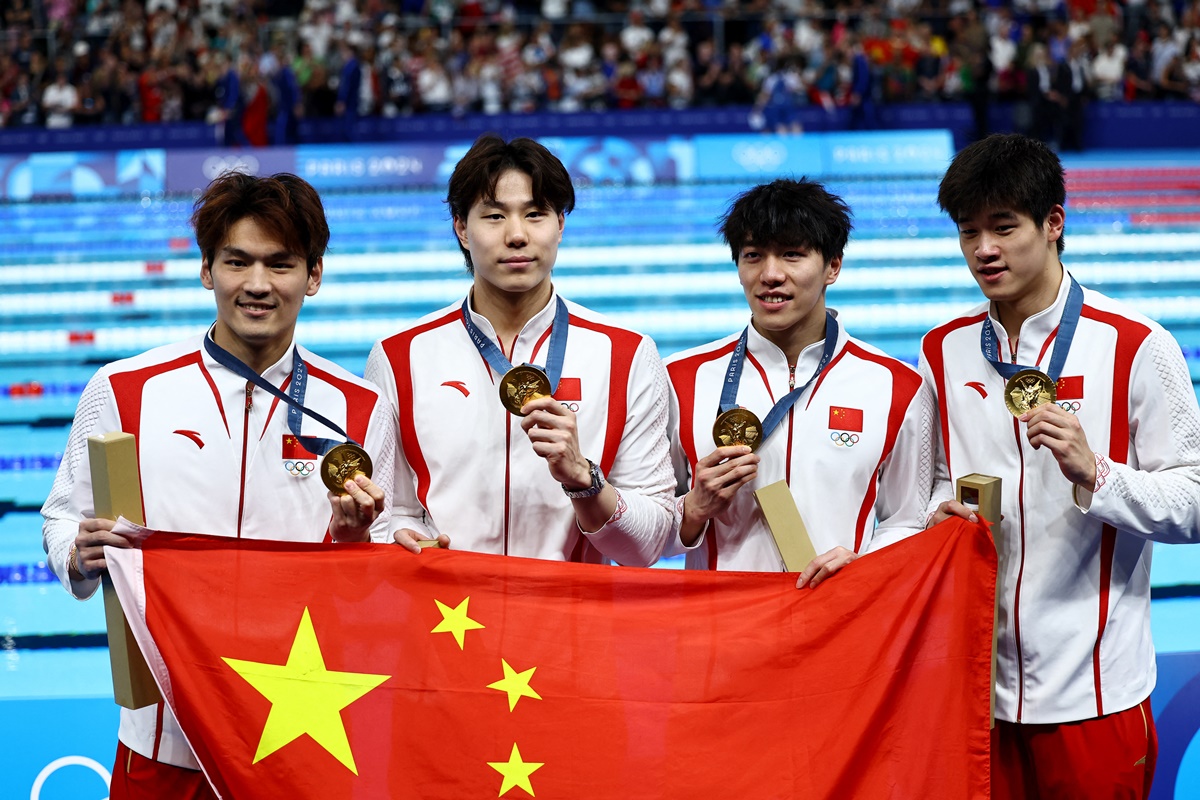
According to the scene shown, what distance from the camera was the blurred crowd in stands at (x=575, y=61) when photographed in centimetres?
1702

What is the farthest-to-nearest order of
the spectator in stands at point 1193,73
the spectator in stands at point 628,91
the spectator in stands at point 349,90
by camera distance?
the spectator in stands at point 628,91
the spectator in stands at point 1193,73
the spectator in stands at point 349,90

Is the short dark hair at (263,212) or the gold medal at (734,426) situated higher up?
the short dark hair at (263,212)

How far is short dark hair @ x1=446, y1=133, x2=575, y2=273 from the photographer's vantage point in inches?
99.3

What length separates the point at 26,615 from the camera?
4633mm

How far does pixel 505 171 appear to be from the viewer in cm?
253

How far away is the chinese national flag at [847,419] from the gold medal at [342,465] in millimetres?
926

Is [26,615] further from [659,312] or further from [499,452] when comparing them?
[659,312]

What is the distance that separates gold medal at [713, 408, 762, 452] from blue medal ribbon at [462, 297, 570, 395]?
13.7 inches

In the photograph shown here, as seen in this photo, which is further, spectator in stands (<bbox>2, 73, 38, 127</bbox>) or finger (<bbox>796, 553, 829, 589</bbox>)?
spectator in stands (<bbox>2, 73, 38, 127</bbox>)

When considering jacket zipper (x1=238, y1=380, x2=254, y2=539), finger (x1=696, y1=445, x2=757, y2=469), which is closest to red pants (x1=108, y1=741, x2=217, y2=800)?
jacket zipper (x1=238, y1=380, x2=254, y2=539)

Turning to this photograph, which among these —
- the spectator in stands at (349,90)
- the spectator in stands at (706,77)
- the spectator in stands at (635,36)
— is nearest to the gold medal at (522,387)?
the spectator in stands at (349,90)

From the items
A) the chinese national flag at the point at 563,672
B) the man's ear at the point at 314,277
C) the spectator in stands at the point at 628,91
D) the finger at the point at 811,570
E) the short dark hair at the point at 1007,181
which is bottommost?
the chinese national flag at the point at 563,672

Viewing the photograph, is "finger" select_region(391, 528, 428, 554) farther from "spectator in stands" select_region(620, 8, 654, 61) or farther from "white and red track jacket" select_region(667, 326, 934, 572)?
"spectator in stands" select_region(620, 8, 654, 61)

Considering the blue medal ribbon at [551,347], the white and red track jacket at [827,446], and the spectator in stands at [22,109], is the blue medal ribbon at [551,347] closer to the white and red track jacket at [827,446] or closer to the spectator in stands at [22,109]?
the white and red track jacket at [827,446]
